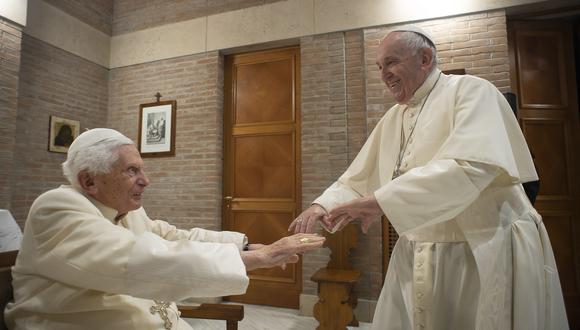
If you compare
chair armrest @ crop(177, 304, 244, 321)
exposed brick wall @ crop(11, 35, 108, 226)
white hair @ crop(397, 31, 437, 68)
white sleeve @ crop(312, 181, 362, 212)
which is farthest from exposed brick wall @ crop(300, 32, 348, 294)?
exposed brick wall @ crop(11, 35, 108, 226)

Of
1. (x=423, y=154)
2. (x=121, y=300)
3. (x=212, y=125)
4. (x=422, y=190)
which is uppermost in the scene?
(x=212, y=125)

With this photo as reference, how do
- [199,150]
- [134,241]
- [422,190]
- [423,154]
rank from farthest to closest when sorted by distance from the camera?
[199,150]
[423,154]
[422,190]
[134,241]

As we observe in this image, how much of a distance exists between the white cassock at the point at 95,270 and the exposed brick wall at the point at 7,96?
399 centimetres

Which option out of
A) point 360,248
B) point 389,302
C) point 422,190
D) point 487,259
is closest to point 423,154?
point 422,190

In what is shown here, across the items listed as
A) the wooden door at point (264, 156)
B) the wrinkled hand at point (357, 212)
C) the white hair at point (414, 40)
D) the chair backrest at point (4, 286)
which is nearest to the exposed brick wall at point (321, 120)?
the wooden door at point (264, 156)

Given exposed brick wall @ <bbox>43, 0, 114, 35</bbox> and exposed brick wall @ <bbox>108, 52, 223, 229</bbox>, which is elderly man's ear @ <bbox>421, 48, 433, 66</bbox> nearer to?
exposed brick wall @ <bbox>108, 52, 223, 229</bbox>

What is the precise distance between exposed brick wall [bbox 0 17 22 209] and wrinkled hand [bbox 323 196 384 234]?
4.65 metres

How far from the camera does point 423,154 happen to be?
164 cm

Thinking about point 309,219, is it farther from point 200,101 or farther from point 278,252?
point 200,101

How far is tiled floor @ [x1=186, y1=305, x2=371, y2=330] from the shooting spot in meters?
4.05

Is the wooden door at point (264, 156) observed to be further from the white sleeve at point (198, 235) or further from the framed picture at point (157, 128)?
the white sleeve at point (198, 235)

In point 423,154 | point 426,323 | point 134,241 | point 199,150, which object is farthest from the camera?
point 199,150

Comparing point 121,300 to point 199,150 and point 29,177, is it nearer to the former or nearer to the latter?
point 199,150

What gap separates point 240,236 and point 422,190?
1.11 metres
